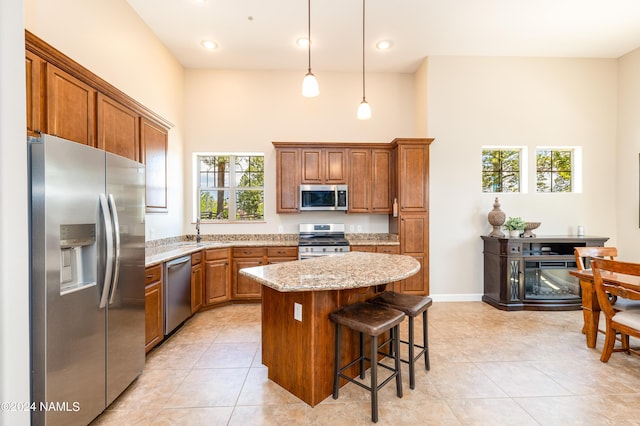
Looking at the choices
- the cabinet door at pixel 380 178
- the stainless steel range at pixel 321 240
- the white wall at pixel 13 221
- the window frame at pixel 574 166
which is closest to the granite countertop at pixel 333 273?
the white wall at pixel 13 221

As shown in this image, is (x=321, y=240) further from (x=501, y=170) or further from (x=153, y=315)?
(x=501, y=170)

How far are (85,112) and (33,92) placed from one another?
52 cm

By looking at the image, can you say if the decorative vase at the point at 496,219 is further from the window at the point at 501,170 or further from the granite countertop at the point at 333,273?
the granite countertop at the point at 333,273

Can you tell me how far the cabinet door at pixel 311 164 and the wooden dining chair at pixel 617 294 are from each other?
339cm

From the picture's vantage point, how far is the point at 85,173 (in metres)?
1.71

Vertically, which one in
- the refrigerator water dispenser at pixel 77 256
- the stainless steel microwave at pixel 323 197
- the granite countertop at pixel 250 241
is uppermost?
the stainless steel microwave at pixel 323 197

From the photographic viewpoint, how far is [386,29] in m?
3.73

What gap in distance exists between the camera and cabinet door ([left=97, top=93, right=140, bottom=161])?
99.0 inches

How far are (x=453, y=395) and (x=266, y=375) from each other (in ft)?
4.89

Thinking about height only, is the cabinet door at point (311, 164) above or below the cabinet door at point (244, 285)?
above

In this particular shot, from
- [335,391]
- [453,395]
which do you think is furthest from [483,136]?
[335,391]

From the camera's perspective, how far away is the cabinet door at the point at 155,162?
10.8 feet

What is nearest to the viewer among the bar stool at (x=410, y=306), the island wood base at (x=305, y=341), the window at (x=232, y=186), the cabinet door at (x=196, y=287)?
the island wood base at (x=305, y=341)

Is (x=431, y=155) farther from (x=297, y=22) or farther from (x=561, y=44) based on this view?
(x=297, y=22)
